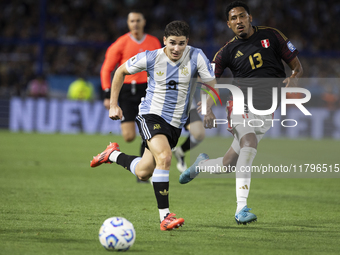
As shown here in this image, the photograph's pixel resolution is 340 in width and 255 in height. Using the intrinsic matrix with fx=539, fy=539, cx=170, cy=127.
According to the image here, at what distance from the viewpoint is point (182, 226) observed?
471 centimetres

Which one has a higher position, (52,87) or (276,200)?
(52,87)

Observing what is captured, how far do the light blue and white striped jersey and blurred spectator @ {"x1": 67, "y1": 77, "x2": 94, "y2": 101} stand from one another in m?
12.2

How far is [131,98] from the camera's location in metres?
7.73

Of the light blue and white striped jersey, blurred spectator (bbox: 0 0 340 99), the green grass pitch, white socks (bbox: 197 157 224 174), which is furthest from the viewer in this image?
blurred spectator (bbox: 0 0 340 99)

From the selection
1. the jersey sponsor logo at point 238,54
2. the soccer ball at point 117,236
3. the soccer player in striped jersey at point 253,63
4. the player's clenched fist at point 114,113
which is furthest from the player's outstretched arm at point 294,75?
the soccer ball at point 117,236

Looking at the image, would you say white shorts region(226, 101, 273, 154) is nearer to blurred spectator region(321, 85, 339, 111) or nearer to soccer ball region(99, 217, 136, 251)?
soccer ball region(99, 217, 136, 251)

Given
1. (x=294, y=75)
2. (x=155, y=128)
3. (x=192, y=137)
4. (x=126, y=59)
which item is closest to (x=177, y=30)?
(x=155, y=128)

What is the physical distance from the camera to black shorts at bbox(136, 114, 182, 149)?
193 inches

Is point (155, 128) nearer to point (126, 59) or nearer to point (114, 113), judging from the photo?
point (114, 113)

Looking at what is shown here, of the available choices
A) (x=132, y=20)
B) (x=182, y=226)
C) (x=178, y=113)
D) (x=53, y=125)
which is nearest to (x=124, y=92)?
(x=132, y=20)

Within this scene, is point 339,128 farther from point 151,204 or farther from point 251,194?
point 151,204

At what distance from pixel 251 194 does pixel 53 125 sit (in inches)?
420

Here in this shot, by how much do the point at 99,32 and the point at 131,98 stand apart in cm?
1364

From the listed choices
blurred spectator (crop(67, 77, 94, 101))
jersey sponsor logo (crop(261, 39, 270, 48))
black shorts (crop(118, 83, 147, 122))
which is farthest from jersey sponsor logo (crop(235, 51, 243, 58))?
blurred spectator (crop(67, 77, 94, 101))
